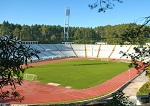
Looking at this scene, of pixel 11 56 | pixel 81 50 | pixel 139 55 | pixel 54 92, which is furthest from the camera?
pixel 81 50

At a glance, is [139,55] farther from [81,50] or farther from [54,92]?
[81,50]

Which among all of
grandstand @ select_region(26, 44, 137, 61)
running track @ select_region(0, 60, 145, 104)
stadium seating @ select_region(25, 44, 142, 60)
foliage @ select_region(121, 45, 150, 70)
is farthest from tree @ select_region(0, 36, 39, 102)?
stadium seating @ select_region(25, 44, 142, 60)

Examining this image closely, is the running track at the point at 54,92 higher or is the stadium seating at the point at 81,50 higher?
the stadium seating at the point at 81,50

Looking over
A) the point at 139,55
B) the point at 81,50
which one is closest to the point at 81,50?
the point at 81,50

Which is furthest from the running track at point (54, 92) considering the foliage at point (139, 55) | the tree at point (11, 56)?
the tree at point (11, 56)

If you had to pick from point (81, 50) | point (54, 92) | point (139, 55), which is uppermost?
point (139, 55)

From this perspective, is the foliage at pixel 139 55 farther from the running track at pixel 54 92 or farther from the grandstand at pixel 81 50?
the grandstand at pixel 81 50

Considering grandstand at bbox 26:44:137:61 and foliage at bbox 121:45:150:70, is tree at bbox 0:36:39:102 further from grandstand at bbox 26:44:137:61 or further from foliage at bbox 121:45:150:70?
grandstand at bbox 26:44:137:61

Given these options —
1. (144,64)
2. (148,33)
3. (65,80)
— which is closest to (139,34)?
(148,33)

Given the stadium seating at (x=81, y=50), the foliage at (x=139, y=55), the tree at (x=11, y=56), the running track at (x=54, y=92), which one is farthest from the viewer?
the stadium seating at (x=81, y=50)

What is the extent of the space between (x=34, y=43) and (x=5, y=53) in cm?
6447

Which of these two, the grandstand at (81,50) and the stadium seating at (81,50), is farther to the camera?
the stadium seating at (81,50)

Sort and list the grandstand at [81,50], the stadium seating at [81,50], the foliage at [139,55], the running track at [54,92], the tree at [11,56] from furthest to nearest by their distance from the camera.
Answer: the stadium seating at [81,50], the grandstand at [81,50], the running track at [54,92], the foliage at [139,55], the tree at [11,56]

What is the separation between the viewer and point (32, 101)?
876 inches
